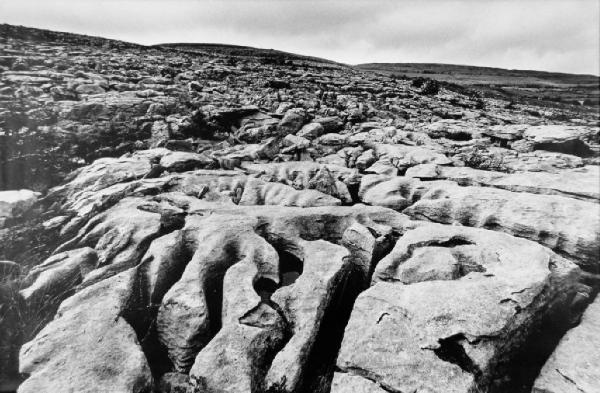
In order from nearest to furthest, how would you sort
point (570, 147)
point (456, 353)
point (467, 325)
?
point (456, 353) < point (467, 325) < point (570, 147)

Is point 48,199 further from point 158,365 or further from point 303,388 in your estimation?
point 303,388

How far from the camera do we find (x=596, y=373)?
21.1 ft

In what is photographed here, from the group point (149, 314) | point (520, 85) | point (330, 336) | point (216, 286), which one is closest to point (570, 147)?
point (330, 336)

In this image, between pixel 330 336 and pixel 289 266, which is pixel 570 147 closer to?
pixel 289 266

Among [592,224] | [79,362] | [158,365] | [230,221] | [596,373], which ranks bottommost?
[158,365]

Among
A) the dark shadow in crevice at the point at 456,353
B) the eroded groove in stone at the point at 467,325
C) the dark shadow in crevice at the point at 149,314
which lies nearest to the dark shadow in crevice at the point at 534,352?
the eroded groove in stone at the point at 467,325

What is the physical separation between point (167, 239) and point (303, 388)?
5905mm

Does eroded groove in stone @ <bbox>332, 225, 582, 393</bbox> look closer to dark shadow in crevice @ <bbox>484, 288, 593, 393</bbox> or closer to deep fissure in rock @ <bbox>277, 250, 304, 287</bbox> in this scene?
dark shadow in crevice @ <bbox>484, 288, 593, 393</bbox>

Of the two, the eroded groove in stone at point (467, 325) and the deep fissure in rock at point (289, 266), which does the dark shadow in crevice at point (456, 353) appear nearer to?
the eroded groove in stone at point (467, 325)

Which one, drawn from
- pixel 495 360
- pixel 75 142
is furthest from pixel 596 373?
pixel 75 142

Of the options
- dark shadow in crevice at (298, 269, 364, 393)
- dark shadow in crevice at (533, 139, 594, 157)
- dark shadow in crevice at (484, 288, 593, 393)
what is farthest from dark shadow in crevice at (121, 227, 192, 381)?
dark shadow in crevice at (533, 139, 594, 157)

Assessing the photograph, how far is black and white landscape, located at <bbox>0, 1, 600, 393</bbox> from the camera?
679 cm

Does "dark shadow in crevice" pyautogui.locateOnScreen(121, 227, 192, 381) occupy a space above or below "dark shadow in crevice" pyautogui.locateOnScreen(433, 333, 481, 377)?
below

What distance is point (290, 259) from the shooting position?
1066cm
